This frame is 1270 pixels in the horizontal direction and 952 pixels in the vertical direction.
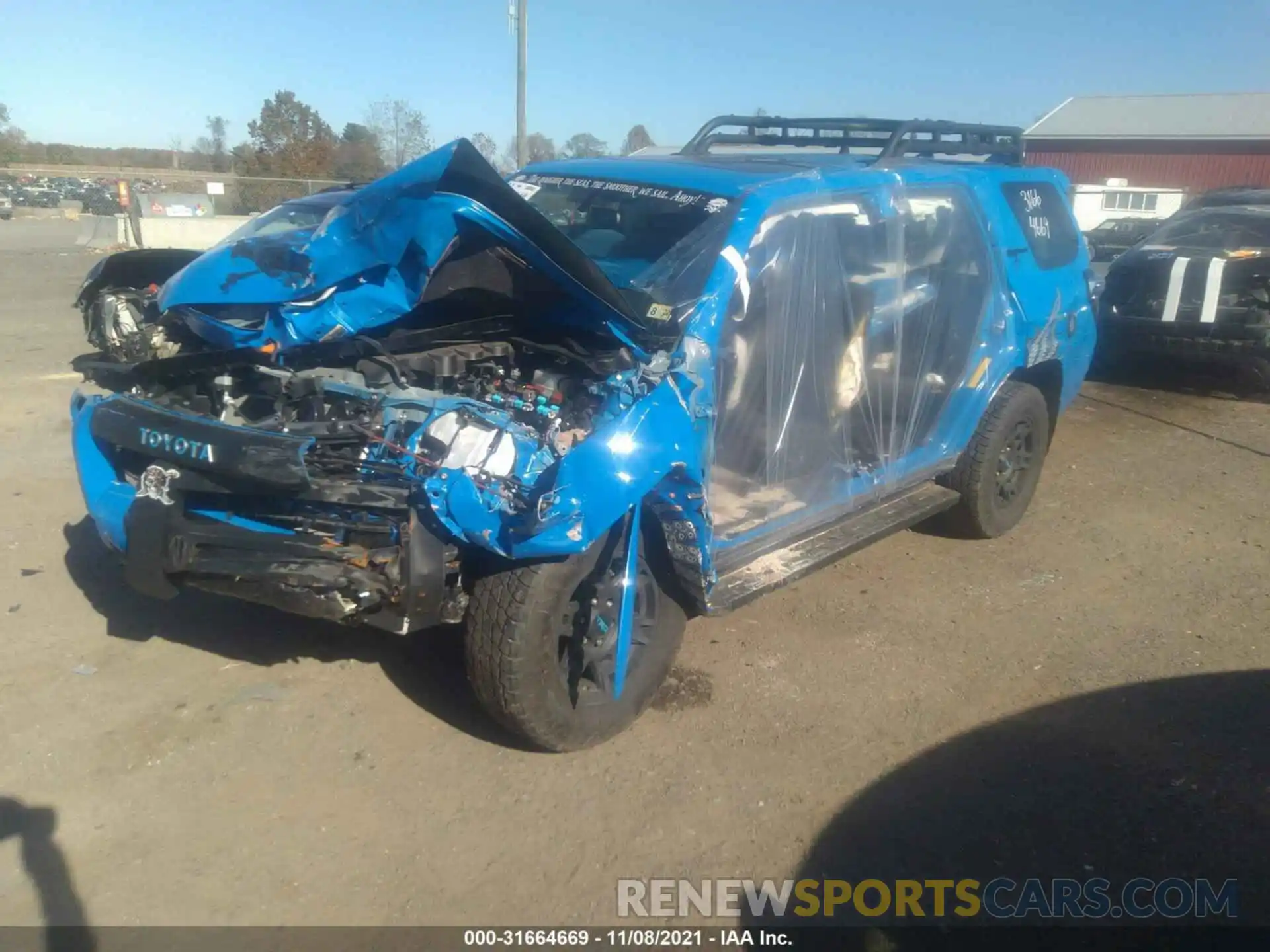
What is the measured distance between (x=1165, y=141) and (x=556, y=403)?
133 feet

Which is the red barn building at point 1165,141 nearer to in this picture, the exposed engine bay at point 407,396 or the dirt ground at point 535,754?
the dirt ground at point 535,754

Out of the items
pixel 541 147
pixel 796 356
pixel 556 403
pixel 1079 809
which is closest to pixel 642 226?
pixel 796 356

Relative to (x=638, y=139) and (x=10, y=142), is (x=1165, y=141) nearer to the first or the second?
(x=638, y=139)

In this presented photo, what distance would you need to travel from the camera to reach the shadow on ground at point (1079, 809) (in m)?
2.94

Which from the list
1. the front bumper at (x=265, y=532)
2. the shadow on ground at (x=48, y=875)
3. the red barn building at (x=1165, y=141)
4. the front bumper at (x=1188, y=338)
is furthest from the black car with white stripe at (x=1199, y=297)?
the red barn building at (x=1165, y=141)

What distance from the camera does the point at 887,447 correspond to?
14.8 feet

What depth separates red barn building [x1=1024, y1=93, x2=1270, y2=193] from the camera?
35.4 meters

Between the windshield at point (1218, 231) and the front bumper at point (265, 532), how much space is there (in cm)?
892

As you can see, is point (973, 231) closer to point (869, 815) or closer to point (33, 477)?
point (869, 815)

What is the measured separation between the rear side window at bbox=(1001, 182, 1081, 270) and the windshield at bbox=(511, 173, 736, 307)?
Result: 7.00 feet

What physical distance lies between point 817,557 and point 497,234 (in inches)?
69.9

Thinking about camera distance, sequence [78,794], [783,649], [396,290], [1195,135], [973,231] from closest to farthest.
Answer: [78,794] → [396,290] → [783,649] → [973,231] → [1195,135]

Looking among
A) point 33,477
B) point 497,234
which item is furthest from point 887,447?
point 33,477

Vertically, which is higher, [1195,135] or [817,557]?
[1195,135]
